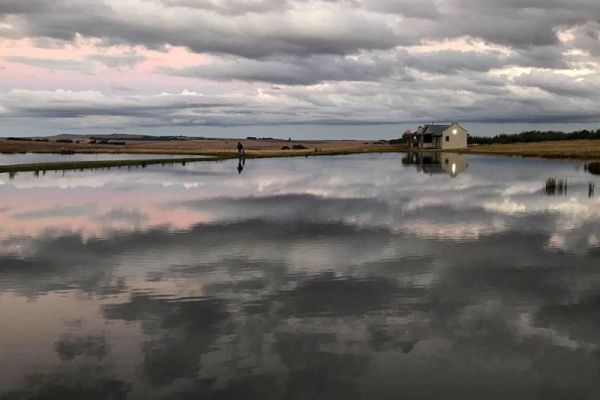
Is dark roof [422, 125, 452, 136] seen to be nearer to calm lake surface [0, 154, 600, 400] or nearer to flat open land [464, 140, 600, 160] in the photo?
flat open land [464, 140, 600, 160]

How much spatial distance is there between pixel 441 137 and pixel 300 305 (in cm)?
14408

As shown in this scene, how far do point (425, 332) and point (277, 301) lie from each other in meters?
4.43

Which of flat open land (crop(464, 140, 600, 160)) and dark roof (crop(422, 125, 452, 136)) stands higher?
dark roof (crop(422, 125, 452, 136))

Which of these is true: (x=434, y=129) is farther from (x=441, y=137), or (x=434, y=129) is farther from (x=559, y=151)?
(x=559, y=151)

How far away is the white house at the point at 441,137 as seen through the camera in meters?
150

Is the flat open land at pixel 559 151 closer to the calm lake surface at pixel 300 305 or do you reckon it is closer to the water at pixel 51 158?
the water at pixel 51 158

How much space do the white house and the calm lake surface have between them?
121 meters

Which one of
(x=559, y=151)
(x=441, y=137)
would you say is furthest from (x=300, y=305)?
(x=441, y=137)

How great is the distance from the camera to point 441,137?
152750mm

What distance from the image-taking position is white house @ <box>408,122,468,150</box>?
494 ft

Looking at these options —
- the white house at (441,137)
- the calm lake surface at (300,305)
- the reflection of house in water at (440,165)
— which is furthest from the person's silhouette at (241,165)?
the white house at (441,137)

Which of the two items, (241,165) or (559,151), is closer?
(241,165)

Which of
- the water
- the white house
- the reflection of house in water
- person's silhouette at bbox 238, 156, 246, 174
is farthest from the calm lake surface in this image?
the white house

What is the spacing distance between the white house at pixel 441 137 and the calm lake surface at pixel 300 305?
121 metres
